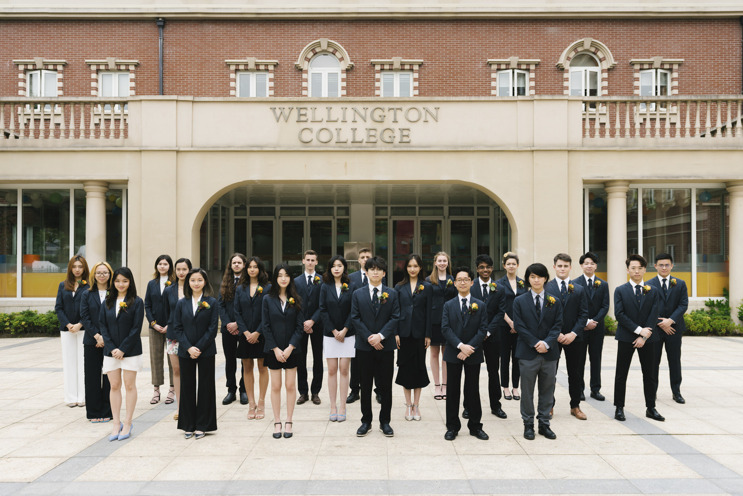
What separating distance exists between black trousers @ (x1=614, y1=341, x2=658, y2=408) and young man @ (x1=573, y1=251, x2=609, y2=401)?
61 centimetres

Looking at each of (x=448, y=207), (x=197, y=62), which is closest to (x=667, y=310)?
(x=448, y=207)

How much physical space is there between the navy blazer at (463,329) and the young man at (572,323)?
3.33 feet

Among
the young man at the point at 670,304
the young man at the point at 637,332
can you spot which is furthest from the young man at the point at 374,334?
the young man at the point at 670,304

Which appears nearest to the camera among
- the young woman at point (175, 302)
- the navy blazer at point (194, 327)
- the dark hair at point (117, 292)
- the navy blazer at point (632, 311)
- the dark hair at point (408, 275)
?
the navy blazer at point (194, 327)

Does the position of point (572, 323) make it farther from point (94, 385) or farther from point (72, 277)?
point (72, 277)

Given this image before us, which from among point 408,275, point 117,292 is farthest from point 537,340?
point 117,292

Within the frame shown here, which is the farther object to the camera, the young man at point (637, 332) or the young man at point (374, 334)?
the young man at point (637, 332)

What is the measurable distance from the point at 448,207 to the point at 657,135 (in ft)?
26.8

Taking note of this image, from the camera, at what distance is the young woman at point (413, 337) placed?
Result: 21.5 ft

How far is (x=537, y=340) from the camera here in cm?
604

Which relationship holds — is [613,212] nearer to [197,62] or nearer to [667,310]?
[667,310]

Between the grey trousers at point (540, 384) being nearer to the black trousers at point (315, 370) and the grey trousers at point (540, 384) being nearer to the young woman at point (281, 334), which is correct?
the young woman at point (281, 334)

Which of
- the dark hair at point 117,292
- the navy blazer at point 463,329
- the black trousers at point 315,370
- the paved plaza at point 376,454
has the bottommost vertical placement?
the paved plaza at point 376,454

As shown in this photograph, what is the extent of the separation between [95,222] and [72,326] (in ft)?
24.5
